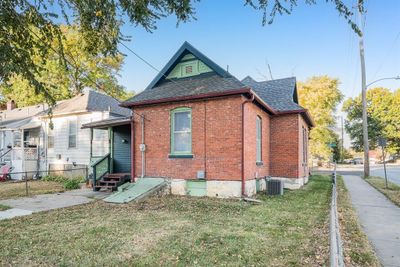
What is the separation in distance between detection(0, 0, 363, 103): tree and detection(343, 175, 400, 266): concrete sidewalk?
386cm

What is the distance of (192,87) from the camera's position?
39.3 ft

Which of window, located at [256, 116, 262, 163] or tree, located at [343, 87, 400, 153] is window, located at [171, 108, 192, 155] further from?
tree, located at [343, 87, 400, 153]

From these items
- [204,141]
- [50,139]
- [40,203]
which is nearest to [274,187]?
[204,141]

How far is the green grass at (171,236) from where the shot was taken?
4.65 meters

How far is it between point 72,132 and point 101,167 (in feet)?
20.9

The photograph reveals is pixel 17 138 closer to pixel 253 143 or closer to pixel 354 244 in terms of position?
pixel 253 143

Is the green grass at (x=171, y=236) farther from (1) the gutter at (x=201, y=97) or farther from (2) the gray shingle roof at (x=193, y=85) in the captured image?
(2) the gray shingle roof at (x=193, y=85)

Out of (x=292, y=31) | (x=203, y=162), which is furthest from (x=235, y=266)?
(x=292, y=31)

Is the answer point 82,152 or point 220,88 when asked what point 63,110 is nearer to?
point 82,152

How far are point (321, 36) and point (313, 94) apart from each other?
15.1m

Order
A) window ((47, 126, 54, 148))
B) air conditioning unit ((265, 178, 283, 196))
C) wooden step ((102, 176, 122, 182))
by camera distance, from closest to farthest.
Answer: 1. air conditioning unit ((265, 178, 283, 196))
2. wooden step ((102, 176, 122, 182))
3. window ((47, 126, 54, 148))

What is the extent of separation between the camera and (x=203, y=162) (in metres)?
10.9

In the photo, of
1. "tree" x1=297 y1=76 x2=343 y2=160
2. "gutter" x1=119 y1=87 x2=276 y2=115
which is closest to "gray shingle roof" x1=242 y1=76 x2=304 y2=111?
"gutter" x1=119 y1=87 x2=276 y2=115

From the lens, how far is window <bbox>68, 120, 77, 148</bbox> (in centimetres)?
1883
